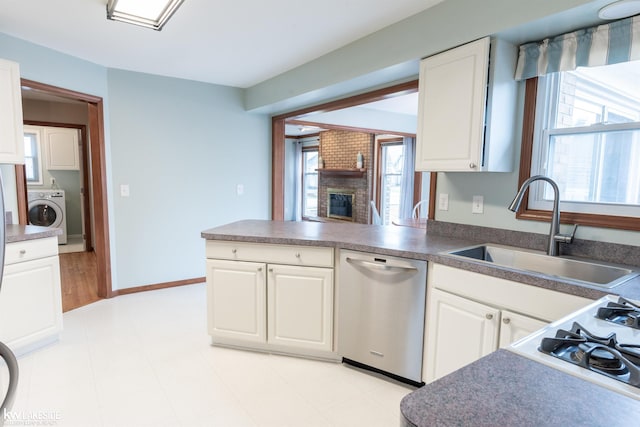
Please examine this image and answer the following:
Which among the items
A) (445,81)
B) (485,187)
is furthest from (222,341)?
(445,81)

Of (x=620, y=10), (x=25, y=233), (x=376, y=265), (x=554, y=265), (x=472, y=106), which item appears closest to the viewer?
(x=620, y=10)

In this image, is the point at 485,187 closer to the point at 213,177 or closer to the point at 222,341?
the point at 222,341

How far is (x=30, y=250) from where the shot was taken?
7.97 ft

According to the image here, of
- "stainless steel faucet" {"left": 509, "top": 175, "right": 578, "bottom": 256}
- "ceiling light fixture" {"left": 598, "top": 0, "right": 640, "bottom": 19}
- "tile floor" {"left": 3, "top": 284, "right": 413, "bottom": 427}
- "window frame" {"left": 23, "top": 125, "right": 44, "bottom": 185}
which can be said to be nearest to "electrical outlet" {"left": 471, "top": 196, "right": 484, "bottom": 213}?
"stainless steel faucet" {"left": 509, "top": 175, "right": 578, "bottom": 256}

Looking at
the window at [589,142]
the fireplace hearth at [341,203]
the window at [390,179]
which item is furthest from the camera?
the fireplace hearth at [341,203]

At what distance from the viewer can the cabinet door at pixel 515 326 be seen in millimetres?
1562

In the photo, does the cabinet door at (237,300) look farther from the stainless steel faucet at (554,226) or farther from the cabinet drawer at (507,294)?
the stainless steel faucet at (554,226)

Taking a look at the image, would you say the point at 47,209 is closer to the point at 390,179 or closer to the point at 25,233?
the point at 25,233

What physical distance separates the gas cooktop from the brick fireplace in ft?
19.8

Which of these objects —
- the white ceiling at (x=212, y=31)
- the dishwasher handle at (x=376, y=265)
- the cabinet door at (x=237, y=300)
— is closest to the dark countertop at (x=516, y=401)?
the dishwasher handle at (x=376, y=265)

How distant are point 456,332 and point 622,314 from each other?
2.94 ft

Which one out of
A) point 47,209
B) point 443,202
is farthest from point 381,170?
point 47,209

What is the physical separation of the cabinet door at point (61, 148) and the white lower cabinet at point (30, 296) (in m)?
4.44

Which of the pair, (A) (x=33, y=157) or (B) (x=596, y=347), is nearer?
(B) (x=596, y=347)
